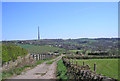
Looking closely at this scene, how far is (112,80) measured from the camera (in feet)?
15.3

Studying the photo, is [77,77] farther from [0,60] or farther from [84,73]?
[0,60]

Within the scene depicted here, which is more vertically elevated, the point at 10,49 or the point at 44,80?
the point at 10,49

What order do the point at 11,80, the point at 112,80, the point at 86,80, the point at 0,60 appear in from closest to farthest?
the point at 112,80 → the point at 86,80 → the point at 11,80 → the point at 0,60

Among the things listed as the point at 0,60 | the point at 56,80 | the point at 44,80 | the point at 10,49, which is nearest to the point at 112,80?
the point at 56,80

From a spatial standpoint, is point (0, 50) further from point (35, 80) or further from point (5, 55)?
point (35, 80)

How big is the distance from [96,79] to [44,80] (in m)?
4.01

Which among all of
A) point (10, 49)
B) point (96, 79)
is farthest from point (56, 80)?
point (10, 49)

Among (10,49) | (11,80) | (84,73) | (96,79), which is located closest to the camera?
(96,79)

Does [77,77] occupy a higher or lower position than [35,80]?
higher

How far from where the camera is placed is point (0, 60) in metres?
12.3

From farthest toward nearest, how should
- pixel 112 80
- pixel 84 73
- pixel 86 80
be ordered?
pixel 84 73 < pixel 86 80 < pixel 112 80

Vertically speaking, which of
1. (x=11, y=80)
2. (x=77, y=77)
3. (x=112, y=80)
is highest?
(x=112, y=80)

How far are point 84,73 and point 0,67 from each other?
700cm

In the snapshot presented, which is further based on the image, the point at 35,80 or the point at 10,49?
the point at 10,49
